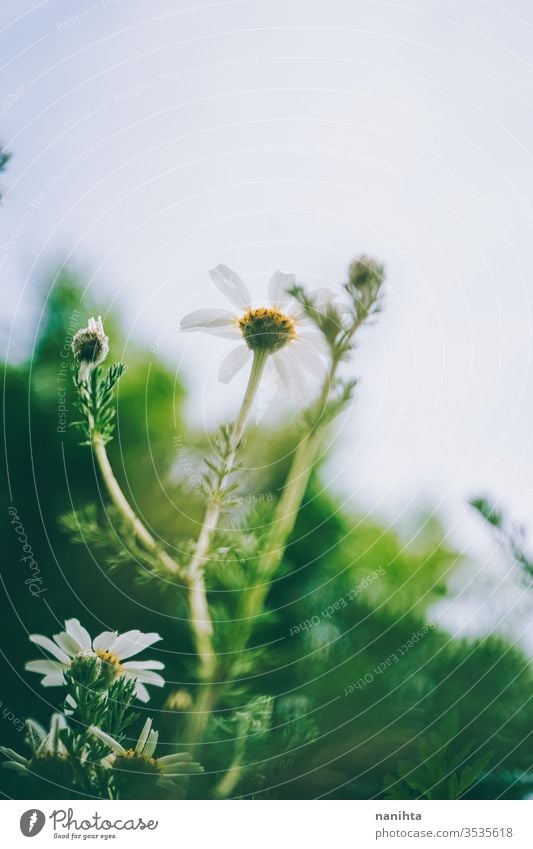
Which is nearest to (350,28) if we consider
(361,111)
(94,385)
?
(361,111)

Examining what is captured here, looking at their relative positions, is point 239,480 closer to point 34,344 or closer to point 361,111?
point 34,344

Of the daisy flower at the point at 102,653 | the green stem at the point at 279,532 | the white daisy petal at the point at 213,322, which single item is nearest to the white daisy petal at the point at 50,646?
the daisy flower at the point at 102,653

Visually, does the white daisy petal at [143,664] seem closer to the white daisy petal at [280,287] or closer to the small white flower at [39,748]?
the small white flower at [39,748]

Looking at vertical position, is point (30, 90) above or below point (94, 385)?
→ above

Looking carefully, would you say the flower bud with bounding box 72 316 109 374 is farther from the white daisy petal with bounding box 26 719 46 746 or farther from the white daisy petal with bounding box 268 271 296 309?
the white daisy petal with bounding box 26 719 46 746

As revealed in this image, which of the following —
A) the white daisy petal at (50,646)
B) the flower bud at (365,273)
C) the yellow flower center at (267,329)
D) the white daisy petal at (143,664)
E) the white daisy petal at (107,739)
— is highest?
the flower bud at (365,273)

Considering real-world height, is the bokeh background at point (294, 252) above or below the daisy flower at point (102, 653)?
above
